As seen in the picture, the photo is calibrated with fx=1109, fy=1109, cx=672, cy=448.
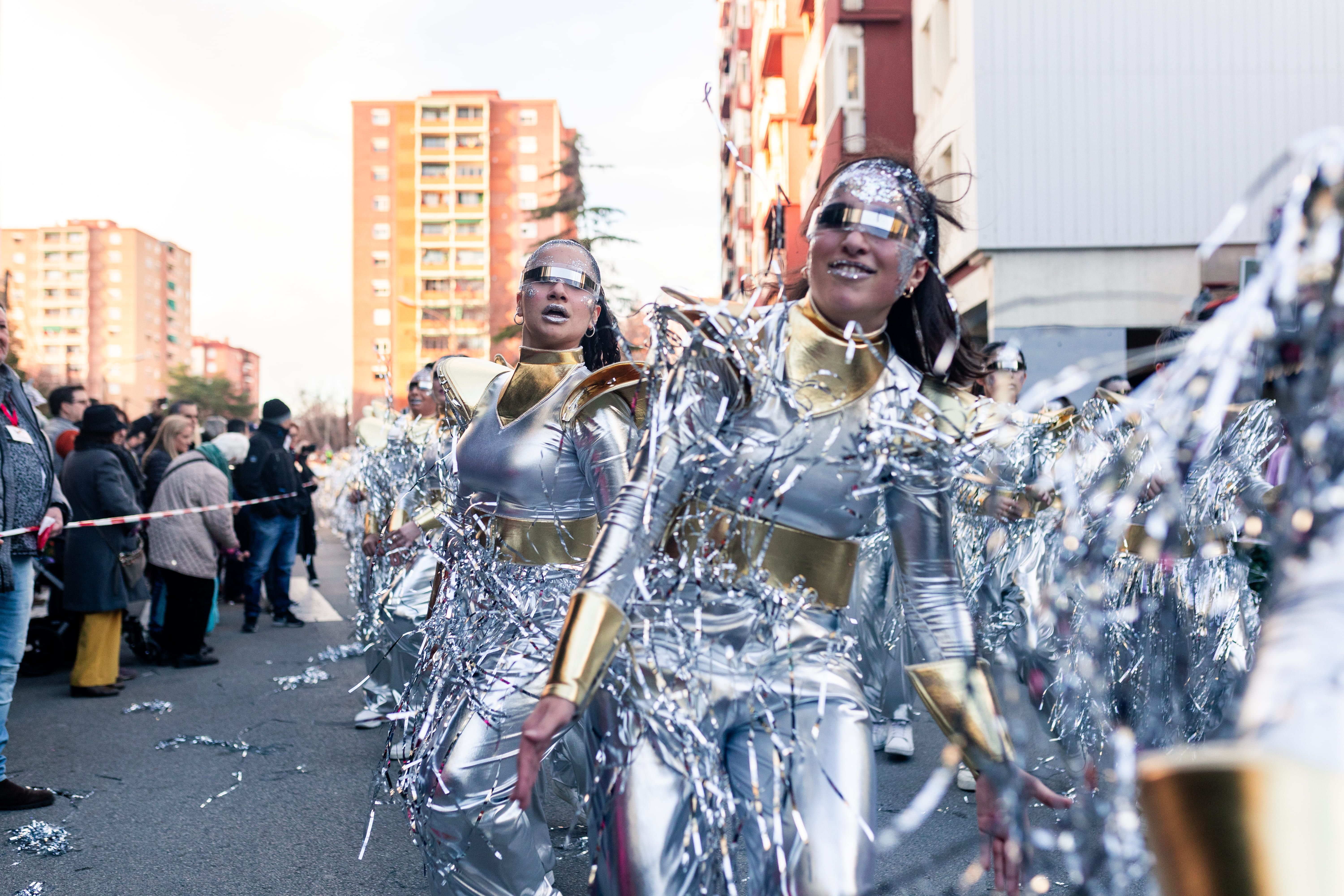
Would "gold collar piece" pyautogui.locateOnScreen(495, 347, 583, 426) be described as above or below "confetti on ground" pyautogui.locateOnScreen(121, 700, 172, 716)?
above

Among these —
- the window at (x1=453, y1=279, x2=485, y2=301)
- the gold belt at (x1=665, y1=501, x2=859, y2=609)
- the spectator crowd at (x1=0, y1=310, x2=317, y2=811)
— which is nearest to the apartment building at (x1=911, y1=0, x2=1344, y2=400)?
the spectator crowd at (x1=0, y1=310, x2=317, y2=811)

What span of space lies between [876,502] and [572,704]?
711 millimetres

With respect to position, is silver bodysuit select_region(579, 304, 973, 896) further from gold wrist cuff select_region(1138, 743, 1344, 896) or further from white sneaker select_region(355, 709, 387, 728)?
white sneaker select_region(355, 709, 387, 728)

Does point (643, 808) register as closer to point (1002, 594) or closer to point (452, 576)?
point (452, 576)

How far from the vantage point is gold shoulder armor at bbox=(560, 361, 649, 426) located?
8.41ft

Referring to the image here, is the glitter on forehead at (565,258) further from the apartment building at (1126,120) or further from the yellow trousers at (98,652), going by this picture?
the apartment building at (1126,120)

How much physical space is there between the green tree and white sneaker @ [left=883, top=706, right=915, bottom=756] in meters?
71.1

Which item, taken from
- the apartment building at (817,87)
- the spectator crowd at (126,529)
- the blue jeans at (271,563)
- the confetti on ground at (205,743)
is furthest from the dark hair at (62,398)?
the apartment building at (817,87)

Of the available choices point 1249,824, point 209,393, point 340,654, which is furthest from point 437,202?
point 1249,824

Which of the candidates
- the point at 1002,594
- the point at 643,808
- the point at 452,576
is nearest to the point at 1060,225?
the point at 1002,594

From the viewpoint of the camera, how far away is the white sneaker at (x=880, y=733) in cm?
501

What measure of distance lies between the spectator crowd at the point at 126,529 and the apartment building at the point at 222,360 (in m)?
131

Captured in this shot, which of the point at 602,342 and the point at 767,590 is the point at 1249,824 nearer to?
the point at 767,590

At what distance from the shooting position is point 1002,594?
16.1 ft
